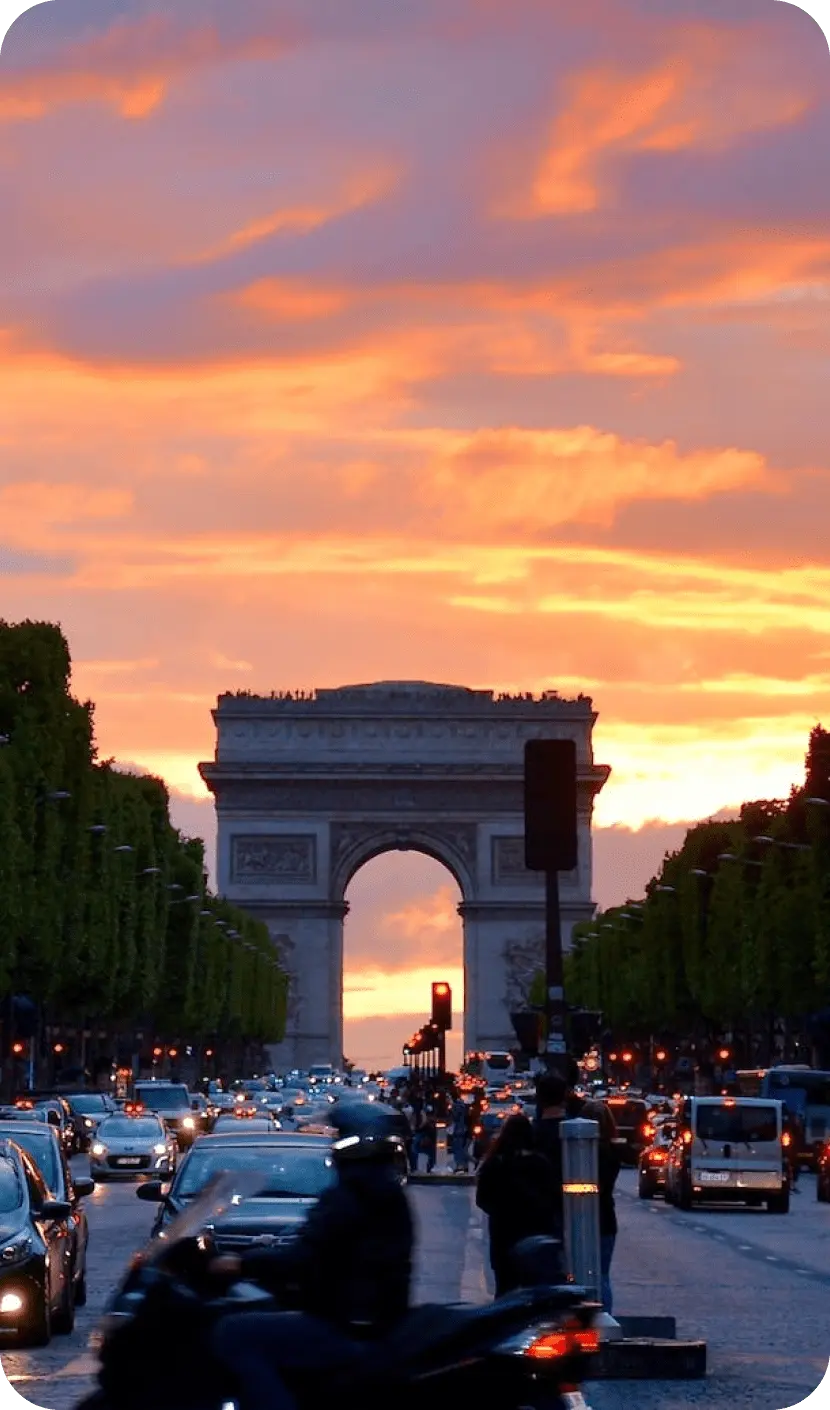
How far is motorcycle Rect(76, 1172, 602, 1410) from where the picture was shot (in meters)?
9.02

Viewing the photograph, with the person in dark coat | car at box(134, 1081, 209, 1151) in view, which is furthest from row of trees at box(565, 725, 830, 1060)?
the person in dark coat

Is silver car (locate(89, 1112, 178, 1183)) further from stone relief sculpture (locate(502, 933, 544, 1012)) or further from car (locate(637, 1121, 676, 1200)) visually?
stone relief sculpture (locate(502, 933, 544, 1012))

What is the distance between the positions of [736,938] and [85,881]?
82.3 feet

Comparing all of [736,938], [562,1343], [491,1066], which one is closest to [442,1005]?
[736,938]

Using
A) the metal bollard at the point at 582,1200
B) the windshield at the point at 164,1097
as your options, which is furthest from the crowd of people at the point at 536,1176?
the windshield at the point at 164,1097

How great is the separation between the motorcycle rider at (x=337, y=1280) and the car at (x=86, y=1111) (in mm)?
51087

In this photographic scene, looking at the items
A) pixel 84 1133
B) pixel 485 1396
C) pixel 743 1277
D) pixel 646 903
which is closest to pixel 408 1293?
pixel 485 1396

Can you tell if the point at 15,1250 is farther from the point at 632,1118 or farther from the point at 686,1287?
the point at 632,1118

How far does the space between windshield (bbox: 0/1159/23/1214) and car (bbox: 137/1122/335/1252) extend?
0.74 metres

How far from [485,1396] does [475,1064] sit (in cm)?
12678

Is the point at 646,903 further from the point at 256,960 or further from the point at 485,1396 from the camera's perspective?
the point at 485,1396

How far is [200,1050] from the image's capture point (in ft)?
434

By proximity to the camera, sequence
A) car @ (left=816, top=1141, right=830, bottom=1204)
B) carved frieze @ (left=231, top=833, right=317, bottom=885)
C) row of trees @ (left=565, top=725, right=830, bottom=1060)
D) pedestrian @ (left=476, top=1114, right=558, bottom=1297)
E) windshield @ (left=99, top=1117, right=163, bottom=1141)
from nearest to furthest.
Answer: pedestrian @ (left=476, top=1114, right=558, bottom=1297) → car @ (left=816, top=1141, right=830, bottom=1204) → windshield @ (left=99, top=1117, right=163, bottom=1141) → row of trees @ (left=565, top=725, right=830, bottom=1060) → carved frieze @ (left=231, top=833, right=317, bottom=885)

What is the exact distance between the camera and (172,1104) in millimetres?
69375
